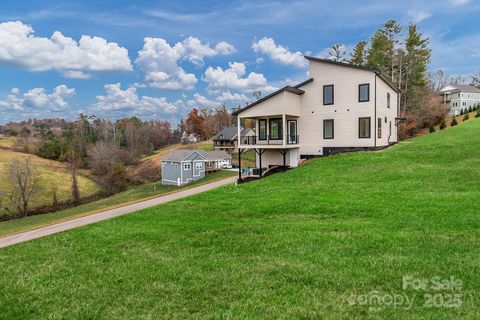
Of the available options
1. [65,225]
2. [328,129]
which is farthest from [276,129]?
[65,225]

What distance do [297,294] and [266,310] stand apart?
531mm

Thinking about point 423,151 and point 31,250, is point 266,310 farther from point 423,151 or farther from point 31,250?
point 423,151

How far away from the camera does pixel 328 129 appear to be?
2192 cm

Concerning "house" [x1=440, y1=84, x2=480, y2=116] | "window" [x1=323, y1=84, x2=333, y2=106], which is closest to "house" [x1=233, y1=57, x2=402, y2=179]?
"window" [x1=323, y1=84, x2=333, y2=106]

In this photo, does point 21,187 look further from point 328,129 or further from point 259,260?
point 259,260

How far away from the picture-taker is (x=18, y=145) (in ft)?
246

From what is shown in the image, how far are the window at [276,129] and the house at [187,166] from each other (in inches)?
769

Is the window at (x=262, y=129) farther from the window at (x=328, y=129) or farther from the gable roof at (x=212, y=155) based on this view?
the gable roof at (x=212, y=155)

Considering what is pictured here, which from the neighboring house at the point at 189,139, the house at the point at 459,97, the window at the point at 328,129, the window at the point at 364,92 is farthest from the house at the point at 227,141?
the house at the point at 459,97

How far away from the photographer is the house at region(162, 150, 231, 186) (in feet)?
134

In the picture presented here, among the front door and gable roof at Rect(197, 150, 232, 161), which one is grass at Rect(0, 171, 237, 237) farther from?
the front door

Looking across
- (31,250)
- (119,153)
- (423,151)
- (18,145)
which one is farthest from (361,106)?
(18,145)

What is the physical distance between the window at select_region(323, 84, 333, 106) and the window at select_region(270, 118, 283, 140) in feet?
10.6

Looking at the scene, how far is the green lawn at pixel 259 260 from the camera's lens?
13.0ft
